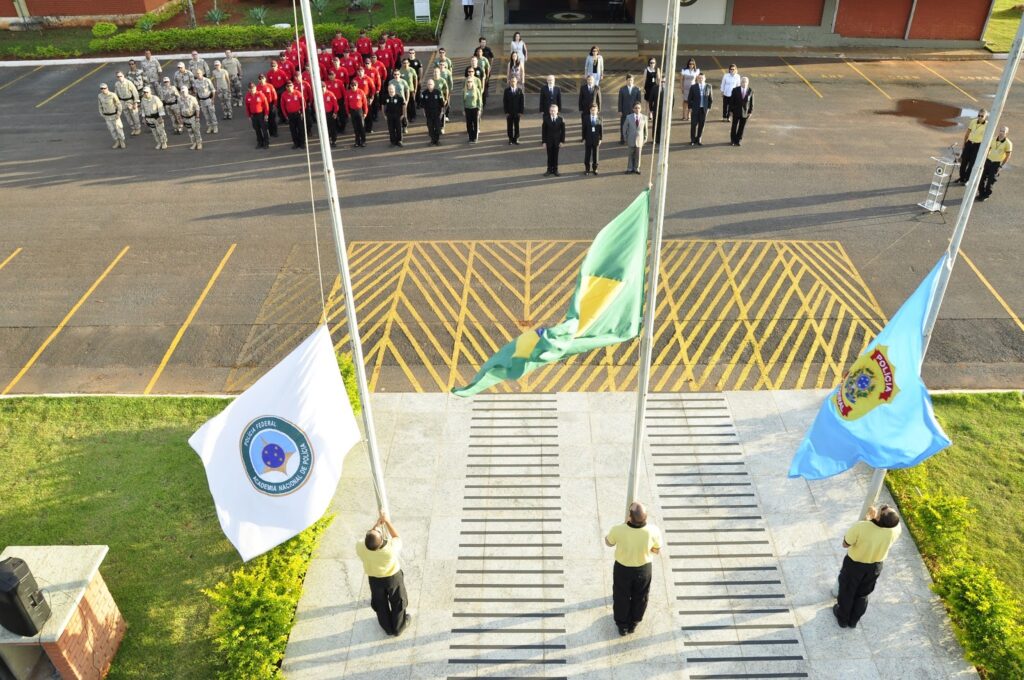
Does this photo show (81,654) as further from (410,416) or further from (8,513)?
(410,416)

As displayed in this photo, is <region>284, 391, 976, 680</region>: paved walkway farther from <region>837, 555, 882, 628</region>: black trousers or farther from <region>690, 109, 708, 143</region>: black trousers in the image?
<region>690, 109, 708, 143</region>: black trousers

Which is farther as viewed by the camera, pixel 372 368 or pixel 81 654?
pixel 372 368

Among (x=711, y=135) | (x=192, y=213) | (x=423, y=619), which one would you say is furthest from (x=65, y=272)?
(x=711, y=135)

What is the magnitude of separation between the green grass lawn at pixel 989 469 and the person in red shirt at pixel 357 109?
15.0 meters

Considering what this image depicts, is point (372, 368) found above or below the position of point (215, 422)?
below

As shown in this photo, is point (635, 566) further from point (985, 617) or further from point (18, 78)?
point (18, 78)

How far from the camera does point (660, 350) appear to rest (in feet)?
42.0

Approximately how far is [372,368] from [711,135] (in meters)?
13.2

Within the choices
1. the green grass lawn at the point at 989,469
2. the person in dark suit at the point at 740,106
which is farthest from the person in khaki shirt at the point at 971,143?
the green grass lawn at the point at 989,469

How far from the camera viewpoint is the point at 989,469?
1020cm

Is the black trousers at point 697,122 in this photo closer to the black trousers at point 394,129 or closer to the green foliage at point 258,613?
the black trousers at point 394,129

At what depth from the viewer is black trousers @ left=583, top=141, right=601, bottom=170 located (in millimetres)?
18594

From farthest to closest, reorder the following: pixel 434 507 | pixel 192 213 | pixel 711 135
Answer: pixel 711 135
pixel 192 213
pixel 434 507

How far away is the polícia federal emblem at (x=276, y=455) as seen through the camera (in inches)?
285
